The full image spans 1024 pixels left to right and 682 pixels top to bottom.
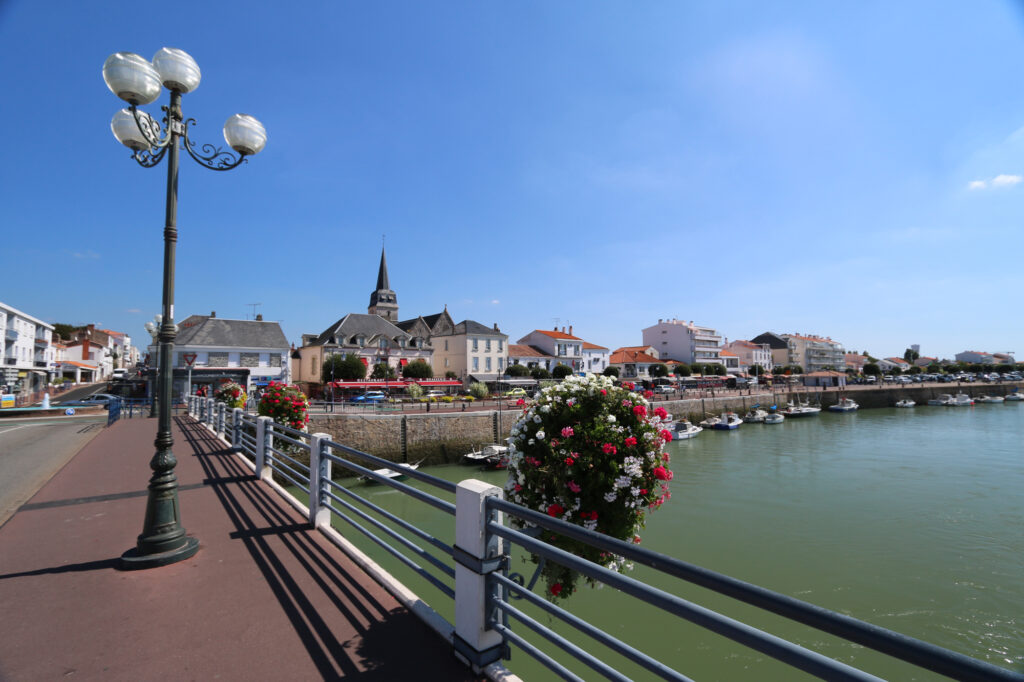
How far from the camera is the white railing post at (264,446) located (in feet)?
27.7

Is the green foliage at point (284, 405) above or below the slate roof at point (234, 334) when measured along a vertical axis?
below

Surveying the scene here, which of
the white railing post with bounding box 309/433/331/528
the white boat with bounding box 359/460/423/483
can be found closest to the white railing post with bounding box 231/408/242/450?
the white boat with bounding box 359/460/423/483

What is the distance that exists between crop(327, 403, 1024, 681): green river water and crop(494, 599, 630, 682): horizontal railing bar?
573 centimetres

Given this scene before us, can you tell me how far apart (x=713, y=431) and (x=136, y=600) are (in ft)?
142

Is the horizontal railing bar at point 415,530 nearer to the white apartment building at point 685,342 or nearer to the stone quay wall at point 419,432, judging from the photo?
the stone quay wall at point 419,432

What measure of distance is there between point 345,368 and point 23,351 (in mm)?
34715

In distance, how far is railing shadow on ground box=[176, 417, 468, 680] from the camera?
10.1 ft

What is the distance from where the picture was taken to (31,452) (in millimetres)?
13102

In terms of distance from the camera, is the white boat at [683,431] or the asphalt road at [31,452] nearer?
the asphalt road at [31,452]

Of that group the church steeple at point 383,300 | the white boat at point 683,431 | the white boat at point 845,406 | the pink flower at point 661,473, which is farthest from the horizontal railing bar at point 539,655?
the church steeple at point 383,300

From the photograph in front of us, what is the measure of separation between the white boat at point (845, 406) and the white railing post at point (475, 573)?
70055 mm

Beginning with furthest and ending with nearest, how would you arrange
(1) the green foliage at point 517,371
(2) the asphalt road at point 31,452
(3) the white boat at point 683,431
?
1. (1) the green foliage at point 517,371
2. (3) the white boat at point 683,431
3. (2) the asphalt road at point 31,452

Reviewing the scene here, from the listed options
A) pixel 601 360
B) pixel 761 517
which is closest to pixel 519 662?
pixel 761 517

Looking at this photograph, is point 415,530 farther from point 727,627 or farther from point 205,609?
point 727,627
